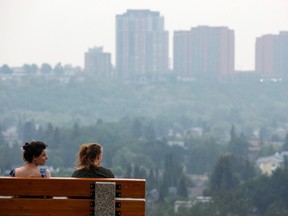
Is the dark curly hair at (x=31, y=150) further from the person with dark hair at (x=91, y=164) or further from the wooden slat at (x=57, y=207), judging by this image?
the wooden slat at (x=57, y=207)

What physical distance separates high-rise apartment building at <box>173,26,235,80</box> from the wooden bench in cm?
8644

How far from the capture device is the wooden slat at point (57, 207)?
13.4 feet

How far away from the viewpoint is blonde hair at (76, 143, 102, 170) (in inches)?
181

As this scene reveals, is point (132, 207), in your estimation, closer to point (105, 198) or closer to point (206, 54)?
point (105, 198)

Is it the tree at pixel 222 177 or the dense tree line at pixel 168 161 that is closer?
the dense tree line at pixel 168 161

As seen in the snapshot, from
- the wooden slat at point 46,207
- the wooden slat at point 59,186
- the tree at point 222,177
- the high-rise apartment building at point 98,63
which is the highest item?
the high-rise apartment building at point 98,63

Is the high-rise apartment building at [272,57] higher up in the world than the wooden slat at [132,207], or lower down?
higher up

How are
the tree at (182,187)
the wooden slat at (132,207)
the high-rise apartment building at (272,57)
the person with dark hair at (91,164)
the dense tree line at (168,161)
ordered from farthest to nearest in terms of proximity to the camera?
the high-rise apartment building at (272,57), the tree at (182,187), the dense tree line at (168,161), the person with dark hair at (91,164), the wooden slat at (132,207)

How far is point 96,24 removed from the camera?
345ft

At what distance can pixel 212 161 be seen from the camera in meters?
70.9

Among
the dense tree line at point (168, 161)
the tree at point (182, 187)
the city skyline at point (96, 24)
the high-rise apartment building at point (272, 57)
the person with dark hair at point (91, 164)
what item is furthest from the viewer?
the city skyline at point (96, 24)

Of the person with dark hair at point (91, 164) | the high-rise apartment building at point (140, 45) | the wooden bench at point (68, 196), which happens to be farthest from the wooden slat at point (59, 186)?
the high-rise apartment building at point (140, 45)

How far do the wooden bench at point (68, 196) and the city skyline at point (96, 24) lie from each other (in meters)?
83.3

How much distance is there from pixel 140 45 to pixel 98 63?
15.5 feet
